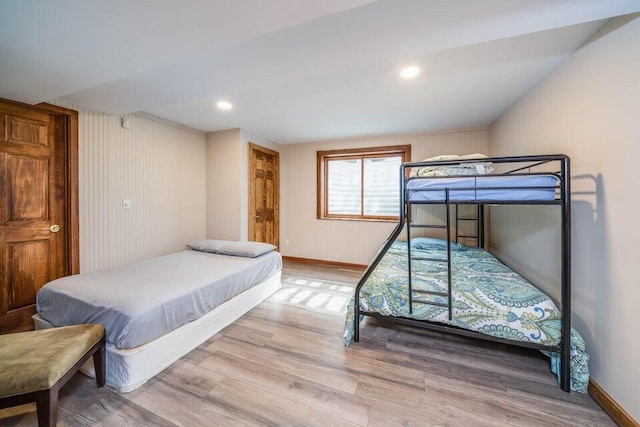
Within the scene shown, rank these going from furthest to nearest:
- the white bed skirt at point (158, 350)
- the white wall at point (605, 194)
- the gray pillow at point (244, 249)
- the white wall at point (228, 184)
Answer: the white wall at point (228, 184) < the gray pillow at point (244, 249) < the white bed skirt at point (158, 350) < the white wall at point (605, 194)

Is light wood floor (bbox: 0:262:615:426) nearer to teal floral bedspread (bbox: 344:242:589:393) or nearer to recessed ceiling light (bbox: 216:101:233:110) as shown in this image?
teal floral bedspread (bbox: 344:242:589:393)

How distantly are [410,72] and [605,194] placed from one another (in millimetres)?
1590

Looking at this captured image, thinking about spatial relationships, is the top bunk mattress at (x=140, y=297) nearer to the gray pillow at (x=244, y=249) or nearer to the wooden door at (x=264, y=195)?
the gray pillow at (x=244, y=249)

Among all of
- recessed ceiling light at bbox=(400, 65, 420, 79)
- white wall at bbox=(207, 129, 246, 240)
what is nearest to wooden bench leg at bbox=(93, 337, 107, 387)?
white wall at bbox=(207, 129, 246, 240)

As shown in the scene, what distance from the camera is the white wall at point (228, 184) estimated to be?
367 centimetres

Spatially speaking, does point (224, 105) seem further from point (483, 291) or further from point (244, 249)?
point (483, 291)

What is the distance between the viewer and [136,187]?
9.67ft

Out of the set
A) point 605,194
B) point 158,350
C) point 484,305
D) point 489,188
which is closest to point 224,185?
point 158,350

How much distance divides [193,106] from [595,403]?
13.8 feet

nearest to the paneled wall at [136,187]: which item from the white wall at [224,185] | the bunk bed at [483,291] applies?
the white wall at [224,185]

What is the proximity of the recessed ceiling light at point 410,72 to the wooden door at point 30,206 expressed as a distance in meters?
3.30

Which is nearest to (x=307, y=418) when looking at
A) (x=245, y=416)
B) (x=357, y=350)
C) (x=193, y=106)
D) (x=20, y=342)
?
(x=245, y=416)

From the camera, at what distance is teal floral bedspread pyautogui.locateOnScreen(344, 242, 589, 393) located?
5.11 feet

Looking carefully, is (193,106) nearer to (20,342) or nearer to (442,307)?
(20,342)
